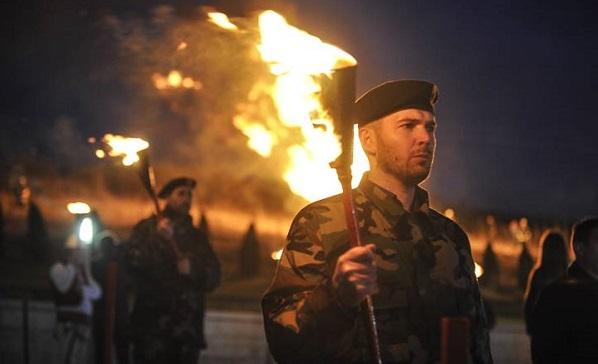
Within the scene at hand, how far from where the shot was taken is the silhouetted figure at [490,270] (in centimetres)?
1941

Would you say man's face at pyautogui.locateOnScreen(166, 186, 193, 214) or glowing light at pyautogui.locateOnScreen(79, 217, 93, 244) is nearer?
man's face at pyautogui.locateOnScreen(166, 186, 193, 214)

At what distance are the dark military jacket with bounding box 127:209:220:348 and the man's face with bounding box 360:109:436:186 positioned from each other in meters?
4.42

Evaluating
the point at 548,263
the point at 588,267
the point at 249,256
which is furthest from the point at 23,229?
the point at 588,267

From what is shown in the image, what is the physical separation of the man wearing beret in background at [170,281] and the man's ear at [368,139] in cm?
431

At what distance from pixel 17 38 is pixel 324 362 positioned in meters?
15.4

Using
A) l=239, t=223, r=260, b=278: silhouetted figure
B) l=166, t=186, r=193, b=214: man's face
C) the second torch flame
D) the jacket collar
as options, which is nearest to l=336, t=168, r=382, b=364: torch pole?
the jacket collar

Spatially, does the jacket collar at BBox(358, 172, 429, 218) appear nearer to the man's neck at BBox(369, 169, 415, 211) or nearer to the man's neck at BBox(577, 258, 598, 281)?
the man's neck at BBox(369, 169, 415, 211)

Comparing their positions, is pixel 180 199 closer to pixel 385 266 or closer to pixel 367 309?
pixel 385 266

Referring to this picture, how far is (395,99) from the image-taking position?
413 cm

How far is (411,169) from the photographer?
13.3 feet

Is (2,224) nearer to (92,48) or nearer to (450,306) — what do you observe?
(92,48)

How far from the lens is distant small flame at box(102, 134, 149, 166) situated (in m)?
8.00

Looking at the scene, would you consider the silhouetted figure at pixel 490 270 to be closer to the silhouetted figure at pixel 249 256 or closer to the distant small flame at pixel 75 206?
the silhouetted figure at pixel 249 256

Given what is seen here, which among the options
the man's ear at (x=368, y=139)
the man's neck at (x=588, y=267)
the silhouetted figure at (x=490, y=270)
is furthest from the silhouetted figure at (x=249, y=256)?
the man's ear at (x=368, y=139)
